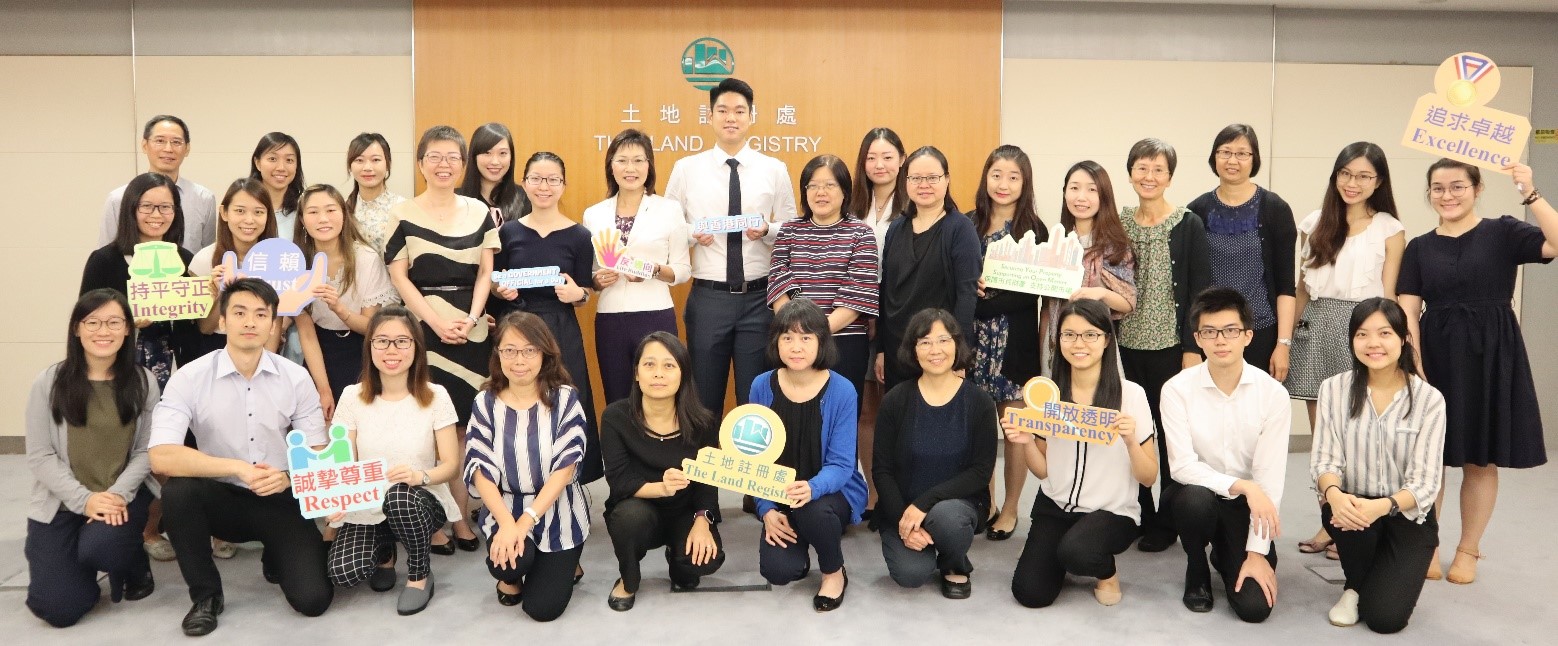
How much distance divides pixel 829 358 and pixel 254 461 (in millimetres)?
1777

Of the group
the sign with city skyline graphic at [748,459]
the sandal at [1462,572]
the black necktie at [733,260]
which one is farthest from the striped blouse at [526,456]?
the sandal at [1462,572]

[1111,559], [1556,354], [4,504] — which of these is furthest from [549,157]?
[1556,354]

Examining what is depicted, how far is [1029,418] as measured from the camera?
3049 millimetres

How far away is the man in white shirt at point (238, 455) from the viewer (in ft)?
9.62

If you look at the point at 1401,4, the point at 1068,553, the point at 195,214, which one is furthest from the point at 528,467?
the point at 1401,4

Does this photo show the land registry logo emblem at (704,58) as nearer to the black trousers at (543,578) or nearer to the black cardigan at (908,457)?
the black cardigan at (908,457)

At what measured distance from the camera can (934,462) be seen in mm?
3160

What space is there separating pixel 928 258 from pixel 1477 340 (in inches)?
69.0

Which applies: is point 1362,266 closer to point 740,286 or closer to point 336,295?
point 740,286

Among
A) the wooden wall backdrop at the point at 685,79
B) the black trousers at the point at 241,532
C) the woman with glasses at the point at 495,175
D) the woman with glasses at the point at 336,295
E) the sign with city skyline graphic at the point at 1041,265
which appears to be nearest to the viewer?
the black trousers at the point at 241,532

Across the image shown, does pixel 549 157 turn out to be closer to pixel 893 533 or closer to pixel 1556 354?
pixel 893 533

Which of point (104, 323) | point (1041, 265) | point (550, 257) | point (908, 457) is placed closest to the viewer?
point (104, 323)

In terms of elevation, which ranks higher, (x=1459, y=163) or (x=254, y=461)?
(x=1459, y=163)

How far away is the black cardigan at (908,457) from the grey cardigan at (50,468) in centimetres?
223
